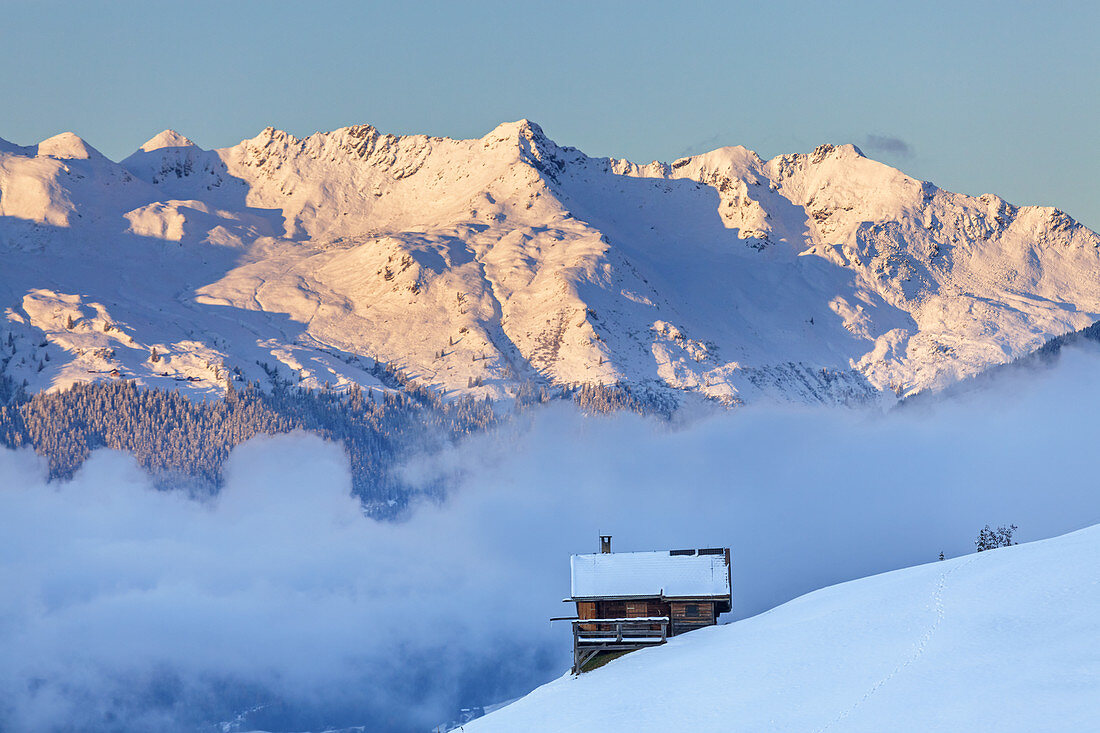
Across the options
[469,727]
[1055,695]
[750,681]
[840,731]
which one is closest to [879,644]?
[750,681]

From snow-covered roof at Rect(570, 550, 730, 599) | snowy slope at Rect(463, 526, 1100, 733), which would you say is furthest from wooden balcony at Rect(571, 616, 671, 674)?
snow-covered roof at Rect(570, 550, 730, 599)

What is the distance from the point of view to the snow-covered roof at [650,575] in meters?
72.4

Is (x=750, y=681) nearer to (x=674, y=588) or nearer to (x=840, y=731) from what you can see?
(x=840, y=731)

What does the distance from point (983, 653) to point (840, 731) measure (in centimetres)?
592

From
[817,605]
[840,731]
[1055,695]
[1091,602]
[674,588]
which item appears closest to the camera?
[1055,695]

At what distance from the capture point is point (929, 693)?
43.2 metres

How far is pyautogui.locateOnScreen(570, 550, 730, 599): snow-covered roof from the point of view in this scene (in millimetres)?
72375

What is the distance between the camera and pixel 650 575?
7331cm

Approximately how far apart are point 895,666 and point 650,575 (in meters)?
26.8

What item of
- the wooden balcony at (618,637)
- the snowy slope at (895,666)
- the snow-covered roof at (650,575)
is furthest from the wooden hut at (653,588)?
the snowy slope at (895,666)

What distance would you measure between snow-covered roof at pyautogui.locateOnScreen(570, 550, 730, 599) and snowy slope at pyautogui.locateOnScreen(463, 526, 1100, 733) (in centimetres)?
592

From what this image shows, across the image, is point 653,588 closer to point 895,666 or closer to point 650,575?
point 650,575

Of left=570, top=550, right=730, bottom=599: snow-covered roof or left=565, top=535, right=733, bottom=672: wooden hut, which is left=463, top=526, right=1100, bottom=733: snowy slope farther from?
left=570, top=550, right=730, bottom=599: snow-covered roof

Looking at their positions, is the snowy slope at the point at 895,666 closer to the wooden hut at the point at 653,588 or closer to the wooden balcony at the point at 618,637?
the wooden balcony at the point at 618,637
